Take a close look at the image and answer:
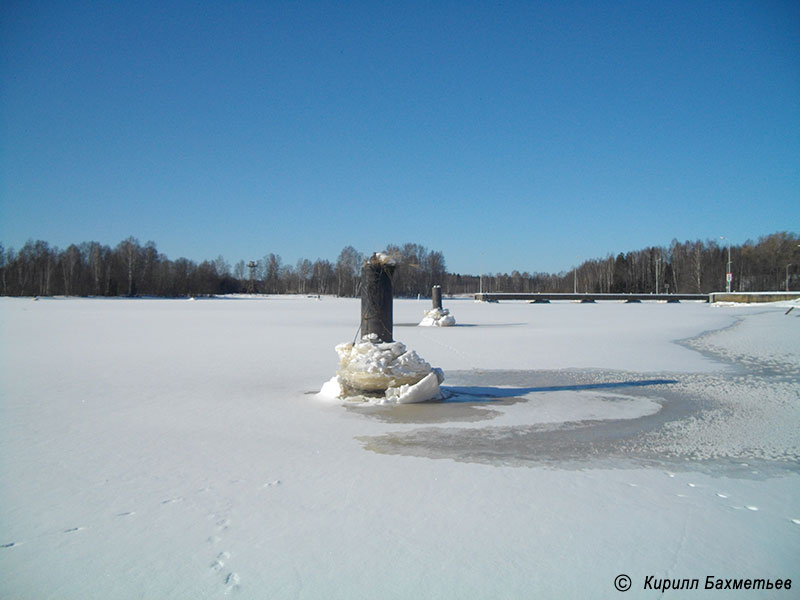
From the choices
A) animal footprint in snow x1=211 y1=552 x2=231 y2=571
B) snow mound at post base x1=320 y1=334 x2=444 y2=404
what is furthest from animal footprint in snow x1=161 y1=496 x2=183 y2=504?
snow mound at post base x1=320 y1=334 x2=444 y2=404

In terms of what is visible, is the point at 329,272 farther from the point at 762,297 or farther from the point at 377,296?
the point at 377,296

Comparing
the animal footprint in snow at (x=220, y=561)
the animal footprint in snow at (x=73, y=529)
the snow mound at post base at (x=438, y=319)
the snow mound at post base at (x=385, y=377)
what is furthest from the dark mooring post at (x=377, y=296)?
the snow mound at post base at (x=438, y=319)

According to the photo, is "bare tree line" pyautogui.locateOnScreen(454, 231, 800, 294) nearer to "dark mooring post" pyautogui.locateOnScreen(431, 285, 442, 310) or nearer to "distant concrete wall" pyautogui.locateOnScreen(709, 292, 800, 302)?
"distant concrete wall" pyautogui.locateOnScreen(709, 292, 800, 302)

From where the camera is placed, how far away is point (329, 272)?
14838 cm

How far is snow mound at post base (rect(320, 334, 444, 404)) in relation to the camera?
8.62 meters

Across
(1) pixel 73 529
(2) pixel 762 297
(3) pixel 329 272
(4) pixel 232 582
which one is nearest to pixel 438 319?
(1) pixel 73 529

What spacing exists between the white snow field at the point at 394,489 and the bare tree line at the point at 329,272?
212 feet

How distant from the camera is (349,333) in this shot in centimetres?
2175

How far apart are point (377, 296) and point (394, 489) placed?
499 cm

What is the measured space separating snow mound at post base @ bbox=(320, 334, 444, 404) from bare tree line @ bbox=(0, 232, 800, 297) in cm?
6390

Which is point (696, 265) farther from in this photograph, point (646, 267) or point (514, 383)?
point (514, 383)

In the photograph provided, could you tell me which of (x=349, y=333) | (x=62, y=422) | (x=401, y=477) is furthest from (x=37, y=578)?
(x=349, y=333)

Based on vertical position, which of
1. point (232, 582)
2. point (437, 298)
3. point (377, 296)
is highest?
point (377, 296)

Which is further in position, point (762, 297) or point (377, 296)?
point (762, 297)
